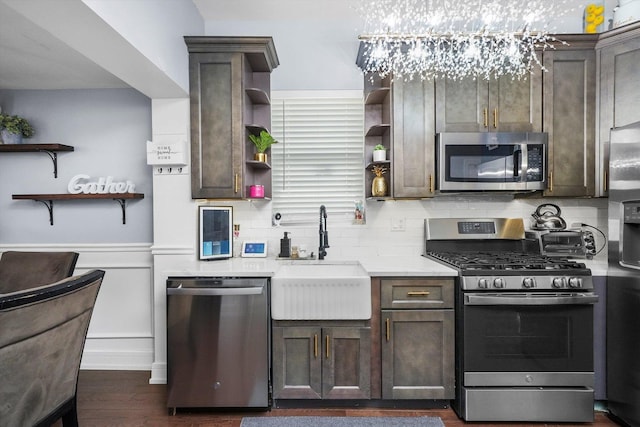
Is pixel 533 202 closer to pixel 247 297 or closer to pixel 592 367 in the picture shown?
pixel 592 367

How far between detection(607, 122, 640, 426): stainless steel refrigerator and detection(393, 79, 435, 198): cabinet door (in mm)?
1112

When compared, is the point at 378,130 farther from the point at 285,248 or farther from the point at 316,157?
the point at 285,248

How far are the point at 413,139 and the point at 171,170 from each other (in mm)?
1836

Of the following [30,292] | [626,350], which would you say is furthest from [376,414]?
[30,292]

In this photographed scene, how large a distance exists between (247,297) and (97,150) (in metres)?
2.06

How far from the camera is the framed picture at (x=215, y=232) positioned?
2684mm

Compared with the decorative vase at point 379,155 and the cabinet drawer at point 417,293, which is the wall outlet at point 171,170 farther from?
the cabinet drawer at point 417,293

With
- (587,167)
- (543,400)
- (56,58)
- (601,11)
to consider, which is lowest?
(543,400)

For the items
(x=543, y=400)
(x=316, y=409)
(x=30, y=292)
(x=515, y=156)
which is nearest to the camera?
(x=30, y=292)

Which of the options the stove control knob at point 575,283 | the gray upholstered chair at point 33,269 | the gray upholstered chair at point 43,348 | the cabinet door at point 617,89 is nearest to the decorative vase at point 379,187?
the stove control knob at point 575,283

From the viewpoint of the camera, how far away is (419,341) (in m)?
2.23

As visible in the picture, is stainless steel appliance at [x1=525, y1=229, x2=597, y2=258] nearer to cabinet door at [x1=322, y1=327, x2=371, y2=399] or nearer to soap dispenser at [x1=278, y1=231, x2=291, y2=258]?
cabinet door at [x1=322, y1=327, x2=371, y2=399]

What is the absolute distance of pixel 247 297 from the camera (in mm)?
2221

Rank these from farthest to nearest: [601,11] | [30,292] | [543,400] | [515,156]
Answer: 1. [601,11]
2. [515,156]
3. [543,400]
4. [30,292]
